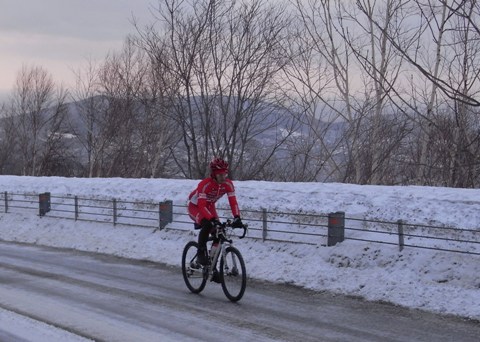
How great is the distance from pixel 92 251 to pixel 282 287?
21.6 ft

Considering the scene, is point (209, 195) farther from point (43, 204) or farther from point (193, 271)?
point (43, 204)

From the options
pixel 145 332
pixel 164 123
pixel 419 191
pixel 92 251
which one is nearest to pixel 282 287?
pixel 145 332

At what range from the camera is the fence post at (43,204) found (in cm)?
1947

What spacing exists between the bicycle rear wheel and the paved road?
0.19 metres

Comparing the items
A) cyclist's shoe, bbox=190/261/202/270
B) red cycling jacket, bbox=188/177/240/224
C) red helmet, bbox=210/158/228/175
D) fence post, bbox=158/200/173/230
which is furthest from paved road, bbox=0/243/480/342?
fence post, bbox=158/200/173/230

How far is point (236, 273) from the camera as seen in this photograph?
27.2ft

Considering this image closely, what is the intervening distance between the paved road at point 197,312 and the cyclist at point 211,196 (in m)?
1.16

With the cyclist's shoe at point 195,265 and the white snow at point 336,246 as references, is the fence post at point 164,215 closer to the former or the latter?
the white snow at point 336,246

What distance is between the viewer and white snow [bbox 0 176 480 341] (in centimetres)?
874

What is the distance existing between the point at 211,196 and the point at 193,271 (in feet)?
4.65

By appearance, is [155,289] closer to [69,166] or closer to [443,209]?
[443,209]

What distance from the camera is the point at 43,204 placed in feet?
64.1

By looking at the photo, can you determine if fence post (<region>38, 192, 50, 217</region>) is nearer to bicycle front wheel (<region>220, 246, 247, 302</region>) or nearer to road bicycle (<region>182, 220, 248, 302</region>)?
road bicycle (<region>182, 220, 248, 302</region>)

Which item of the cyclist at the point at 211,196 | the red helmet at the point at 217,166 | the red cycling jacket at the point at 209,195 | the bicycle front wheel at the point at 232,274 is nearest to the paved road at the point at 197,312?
the bicycle front wheel at the point at 232,274
